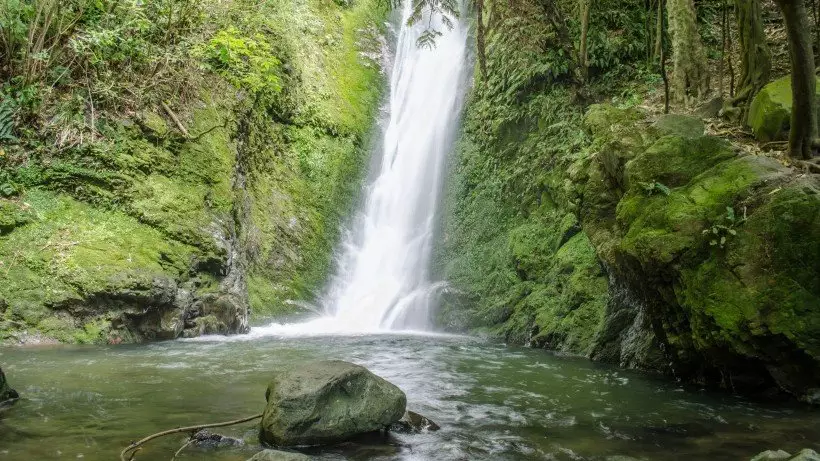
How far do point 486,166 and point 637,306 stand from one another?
6.95 m

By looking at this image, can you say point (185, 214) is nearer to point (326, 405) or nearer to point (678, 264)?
point (326, 405)

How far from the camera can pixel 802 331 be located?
4.79 m

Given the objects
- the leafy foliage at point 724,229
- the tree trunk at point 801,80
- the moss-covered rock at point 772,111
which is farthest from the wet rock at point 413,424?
the moss-covered rock at point 772,111

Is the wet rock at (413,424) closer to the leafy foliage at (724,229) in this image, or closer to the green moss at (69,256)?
the leafy foliage at (724,229)

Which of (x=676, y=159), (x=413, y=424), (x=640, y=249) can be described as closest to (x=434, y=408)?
(x=413, y=424)

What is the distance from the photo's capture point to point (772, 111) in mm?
7086

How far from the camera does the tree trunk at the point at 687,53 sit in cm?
1014

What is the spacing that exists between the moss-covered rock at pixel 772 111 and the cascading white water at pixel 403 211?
5571 millimetres

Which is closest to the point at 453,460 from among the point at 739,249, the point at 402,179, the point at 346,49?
the point at 739,249

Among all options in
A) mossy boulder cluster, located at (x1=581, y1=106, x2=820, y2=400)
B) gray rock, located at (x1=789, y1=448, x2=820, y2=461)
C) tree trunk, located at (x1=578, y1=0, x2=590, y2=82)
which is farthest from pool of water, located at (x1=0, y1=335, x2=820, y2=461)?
tree trunk, located at (x1=578, y1=0, x2=590, y2=82)

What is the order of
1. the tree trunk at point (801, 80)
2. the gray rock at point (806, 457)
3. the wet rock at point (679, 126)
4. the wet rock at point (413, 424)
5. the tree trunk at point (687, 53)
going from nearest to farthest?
the gray rock at point (806, 457) < the wet rock at point (413, 424) < the tree trunk at point (801, 80) < the wet rock at point (679, 126) < the tree trunk at point (687, 53)

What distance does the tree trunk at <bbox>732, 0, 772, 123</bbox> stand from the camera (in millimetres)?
8156

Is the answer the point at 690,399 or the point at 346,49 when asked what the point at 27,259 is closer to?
the point at 690,399

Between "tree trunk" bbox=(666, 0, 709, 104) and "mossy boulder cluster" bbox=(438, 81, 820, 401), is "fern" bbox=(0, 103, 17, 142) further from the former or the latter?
"tree trunk" bbox=(666, 0, 709, 104)
